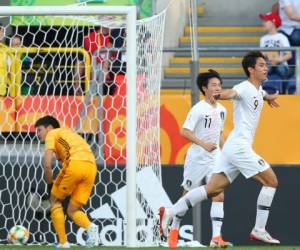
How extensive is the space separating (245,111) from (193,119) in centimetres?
101

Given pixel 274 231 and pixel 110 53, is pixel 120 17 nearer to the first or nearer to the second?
pixel 110 53

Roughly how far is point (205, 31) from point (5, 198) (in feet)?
13.1

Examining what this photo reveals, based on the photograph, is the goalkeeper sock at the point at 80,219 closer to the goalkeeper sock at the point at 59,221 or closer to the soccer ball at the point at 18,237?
the goalkeeper sock at the point at 59,221

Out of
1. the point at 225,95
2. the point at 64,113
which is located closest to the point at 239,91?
the point at 225,95

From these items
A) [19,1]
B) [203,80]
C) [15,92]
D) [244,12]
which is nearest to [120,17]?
[203,80]

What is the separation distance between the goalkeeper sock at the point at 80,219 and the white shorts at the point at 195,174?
1.15m

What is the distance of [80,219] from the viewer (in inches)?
564

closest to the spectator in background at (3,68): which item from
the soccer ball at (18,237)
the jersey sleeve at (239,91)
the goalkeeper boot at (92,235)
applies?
the soccer ball at (18,237)

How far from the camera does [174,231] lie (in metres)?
13.1

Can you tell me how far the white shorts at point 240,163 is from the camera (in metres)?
13.3

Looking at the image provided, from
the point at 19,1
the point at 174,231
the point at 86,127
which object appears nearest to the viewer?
the point at 174,231

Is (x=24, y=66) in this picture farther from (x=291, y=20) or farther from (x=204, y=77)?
(x=291, y=20)

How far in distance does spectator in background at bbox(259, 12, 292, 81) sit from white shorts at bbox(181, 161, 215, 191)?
2175 mm

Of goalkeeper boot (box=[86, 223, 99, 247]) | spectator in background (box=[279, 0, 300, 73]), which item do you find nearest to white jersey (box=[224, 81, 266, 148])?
goalkeeper boot (box=[86, 223, 99, 247])
